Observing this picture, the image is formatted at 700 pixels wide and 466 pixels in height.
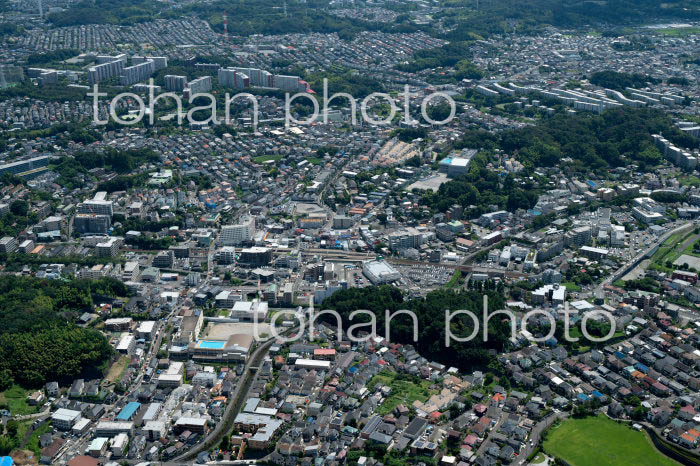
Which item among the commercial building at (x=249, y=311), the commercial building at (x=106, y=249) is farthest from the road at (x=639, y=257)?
the commercial building at (x=106, y=249)

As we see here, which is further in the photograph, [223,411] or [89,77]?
[89,77]

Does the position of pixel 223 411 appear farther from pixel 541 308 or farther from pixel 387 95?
pixel 387 95

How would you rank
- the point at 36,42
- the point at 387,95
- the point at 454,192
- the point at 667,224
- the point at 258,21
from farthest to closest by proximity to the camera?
the point at 258,21 → the point at 36,42 → the point at 387,95 → the point at 454,192 → the point at 667,224

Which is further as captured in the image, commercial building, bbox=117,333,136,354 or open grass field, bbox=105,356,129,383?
commercial building, bbox=117,333,136,354

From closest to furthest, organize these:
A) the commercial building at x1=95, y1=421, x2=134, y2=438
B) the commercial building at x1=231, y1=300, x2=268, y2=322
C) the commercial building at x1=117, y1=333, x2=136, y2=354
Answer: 1. the commercial building at x1=95, y1=421, x2=134, y2=438
2. the commercial building at x1=117, y1=333, x2=136, y2=354
3. the commercial building at x1=231, y1=300, x2=268, y2=322

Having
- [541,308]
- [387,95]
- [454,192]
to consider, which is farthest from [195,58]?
[541,308]

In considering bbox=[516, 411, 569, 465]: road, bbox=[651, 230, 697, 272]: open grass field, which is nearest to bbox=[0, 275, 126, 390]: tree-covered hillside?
bbox=[516, 411, 569, 465]: road

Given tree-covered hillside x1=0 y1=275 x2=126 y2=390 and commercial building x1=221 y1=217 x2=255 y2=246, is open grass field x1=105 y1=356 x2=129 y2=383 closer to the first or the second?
tree-covered hillside x1=0 y1=275 x2=126 y2=390

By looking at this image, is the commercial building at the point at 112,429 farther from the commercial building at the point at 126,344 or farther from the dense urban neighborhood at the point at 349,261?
the commercial building at the point at 126,344
